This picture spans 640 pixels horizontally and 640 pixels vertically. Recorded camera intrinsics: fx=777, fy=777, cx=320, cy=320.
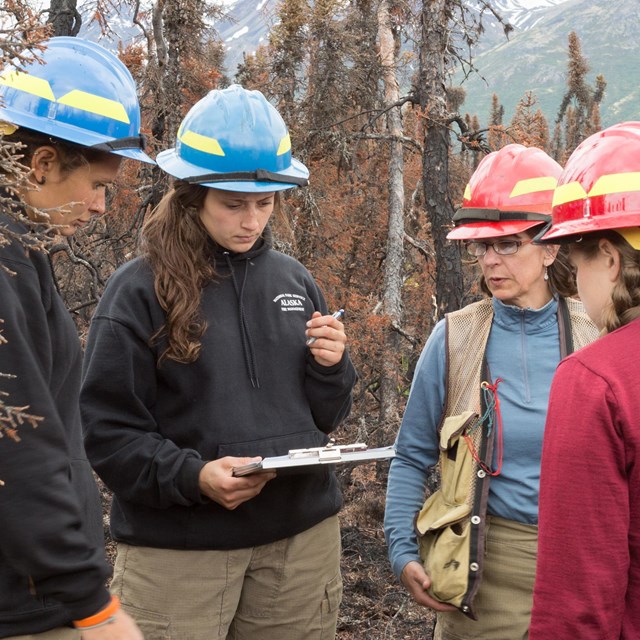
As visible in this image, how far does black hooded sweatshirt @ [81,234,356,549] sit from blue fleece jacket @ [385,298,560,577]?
0.28m

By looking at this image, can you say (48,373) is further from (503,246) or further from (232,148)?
(503,246)

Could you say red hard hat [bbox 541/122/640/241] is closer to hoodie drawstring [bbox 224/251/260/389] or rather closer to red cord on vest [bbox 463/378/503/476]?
red cord on vest [bbox 463/378/503/476]

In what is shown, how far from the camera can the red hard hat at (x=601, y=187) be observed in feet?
5.67

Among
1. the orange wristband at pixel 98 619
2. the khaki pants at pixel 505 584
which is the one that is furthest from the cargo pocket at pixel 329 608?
the orange wristband at pixel 98 619

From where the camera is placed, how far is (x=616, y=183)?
1.77 metres

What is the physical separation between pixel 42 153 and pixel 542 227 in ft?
5.44

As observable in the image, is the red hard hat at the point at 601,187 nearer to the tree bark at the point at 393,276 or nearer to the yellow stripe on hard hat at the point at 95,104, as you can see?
the yellow stripe on hard hat at the point at 95,104

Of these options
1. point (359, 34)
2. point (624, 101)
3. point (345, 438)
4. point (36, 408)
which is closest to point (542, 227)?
point (36, 408)

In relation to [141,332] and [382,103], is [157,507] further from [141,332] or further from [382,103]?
[382,103]

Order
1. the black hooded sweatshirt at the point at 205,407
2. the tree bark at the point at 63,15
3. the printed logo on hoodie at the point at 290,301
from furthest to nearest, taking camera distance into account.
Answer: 1. the tree bark at the point at 63,15
2. the printed logo on hoodie at the point at 290,301
3. the black hooded sweatshirt at the point at 205,407

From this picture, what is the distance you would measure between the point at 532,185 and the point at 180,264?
4.14 ft

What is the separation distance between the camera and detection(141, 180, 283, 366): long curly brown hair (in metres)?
2.46

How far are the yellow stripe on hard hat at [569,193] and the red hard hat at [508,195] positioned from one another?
78 centimetres

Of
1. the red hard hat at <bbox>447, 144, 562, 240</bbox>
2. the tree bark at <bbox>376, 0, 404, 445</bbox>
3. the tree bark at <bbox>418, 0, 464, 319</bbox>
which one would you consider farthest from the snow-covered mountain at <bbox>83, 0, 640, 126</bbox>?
the red hard hat at <bbox>447, 144, 562, 240</bbox>
